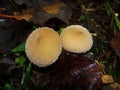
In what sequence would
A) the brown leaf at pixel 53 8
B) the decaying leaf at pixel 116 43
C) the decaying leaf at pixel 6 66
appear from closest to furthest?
the decaying leaf at pixel 6 66
the decaying leaf at pixel 116 43
the brown leaf at pixel 53 8

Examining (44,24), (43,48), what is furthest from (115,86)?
(44,24)

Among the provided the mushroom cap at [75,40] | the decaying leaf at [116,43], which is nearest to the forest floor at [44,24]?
the decaying leaf at [116,43]

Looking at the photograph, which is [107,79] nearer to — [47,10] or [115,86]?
[115,86]

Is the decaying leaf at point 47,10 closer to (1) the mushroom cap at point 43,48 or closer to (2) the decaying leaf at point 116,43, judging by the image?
(1) the mushroom cap at point 43,48

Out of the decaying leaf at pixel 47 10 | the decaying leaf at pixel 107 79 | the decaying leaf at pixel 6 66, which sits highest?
the decaying leaf at pixel 47 10

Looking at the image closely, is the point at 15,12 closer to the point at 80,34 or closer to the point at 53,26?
the point at 53,26

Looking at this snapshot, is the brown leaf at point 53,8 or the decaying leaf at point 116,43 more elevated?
the brown leaf at point 53,8

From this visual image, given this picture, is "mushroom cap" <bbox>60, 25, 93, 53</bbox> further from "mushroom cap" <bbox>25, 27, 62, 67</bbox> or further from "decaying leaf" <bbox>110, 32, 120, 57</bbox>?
"decaying leaf" <bbox>110, 32, 120, 57</bbox>

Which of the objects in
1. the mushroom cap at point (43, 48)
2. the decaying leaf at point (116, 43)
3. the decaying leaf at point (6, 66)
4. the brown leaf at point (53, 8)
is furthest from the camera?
the brown leaf at point (53, 8)
